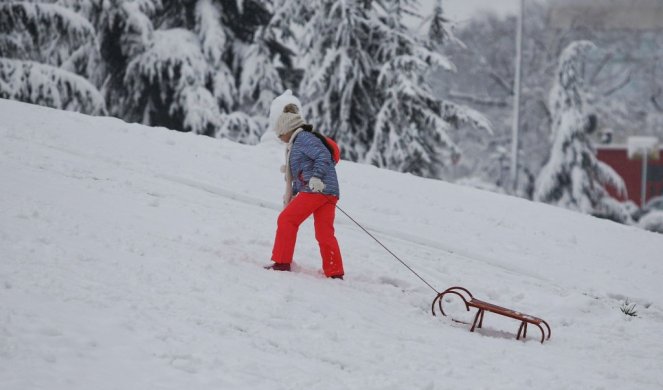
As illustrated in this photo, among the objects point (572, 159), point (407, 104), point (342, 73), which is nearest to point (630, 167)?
point (572, 159)

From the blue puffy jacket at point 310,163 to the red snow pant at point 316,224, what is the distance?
4.0 inches

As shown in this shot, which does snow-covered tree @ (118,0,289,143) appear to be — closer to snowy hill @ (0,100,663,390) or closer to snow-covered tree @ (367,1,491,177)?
snow-covered tree @ (367,1,491,177)

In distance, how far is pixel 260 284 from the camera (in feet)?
19.6

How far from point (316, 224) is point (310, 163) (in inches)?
21.5

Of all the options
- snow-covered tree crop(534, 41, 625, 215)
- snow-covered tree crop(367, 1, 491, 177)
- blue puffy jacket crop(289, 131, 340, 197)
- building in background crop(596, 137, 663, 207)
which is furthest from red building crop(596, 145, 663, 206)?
blue puffy jacket crop(289, 131, 340, 197)

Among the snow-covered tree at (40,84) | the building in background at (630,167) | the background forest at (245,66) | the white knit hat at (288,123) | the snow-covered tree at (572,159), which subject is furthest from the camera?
the building in background at (630,167)

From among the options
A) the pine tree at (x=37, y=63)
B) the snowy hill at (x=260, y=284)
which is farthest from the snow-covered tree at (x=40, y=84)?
the snowy hill at (x=260, y=284)

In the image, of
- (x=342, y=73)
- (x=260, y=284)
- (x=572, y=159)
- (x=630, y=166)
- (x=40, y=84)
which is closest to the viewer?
(x=260, y=284)

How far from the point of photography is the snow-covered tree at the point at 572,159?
25.1 metres

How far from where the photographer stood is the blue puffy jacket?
21.3ft

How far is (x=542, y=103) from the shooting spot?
112ft

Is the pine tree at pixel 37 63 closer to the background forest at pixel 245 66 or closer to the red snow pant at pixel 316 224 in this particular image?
the background forest at pixel 245 66

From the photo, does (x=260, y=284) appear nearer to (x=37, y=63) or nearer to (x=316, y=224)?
(x=316, y=224)

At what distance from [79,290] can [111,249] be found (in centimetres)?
111
